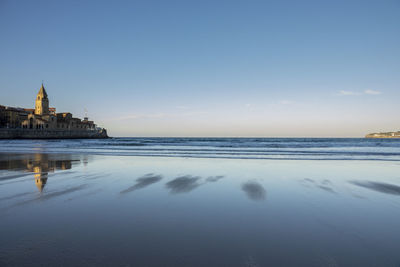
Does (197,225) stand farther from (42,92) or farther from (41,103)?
(42,92)

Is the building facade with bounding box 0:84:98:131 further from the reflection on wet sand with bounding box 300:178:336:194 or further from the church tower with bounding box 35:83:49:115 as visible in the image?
the reflection on wet sand with bounding box 300:178:336:194

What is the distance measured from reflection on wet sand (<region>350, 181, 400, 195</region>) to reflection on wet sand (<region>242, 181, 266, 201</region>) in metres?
3.49

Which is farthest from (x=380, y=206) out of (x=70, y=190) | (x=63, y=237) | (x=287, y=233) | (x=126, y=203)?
(x=70, y=190)

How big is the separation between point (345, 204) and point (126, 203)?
5022mm

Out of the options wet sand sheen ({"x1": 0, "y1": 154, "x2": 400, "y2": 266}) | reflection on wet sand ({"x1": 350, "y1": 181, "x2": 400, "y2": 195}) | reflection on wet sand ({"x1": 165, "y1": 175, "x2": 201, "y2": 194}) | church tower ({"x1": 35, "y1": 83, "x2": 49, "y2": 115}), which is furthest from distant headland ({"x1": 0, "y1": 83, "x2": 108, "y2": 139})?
reflection on wet sand ({"x1": 350, "y1": 181, "x2": 400, "y2": 195})

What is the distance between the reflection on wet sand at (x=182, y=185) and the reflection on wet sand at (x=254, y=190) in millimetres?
1539

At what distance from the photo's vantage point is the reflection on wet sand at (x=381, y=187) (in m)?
6.04

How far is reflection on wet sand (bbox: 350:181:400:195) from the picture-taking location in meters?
6.04

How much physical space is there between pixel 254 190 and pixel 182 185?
2.24 m

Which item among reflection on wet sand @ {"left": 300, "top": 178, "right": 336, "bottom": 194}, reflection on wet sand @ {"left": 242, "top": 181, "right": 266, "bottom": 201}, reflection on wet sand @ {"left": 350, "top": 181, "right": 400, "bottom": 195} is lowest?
reflection on wet sand @ {"left": 350, "top": 181, "right": 400, "bottom": 195}

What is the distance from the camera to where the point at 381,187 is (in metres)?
6.55

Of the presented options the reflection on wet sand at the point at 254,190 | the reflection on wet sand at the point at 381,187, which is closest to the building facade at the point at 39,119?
the reflection on wet sand at the point at 254,190

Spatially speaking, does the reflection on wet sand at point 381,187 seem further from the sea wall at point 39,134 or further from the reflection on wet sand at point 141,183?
the sea wall at point 39,134

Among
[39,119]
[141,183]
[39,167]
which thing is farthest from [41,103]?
[141,183]
